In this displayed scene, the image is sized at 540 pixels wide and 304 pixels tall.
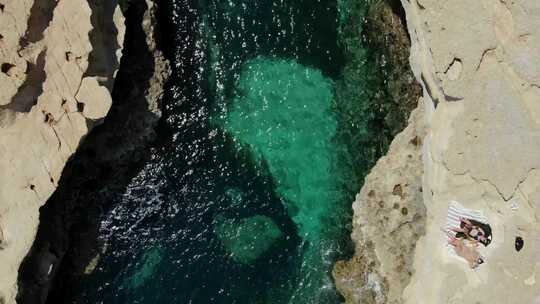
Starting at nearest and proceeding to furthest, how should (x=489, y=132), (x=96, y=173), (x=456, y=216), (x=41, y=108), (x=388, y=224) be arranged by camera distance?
(x=489, y=132) → (x=41, y=108) → (x=456, y=216) → (x=388, y=224) → (x=96, y=173)

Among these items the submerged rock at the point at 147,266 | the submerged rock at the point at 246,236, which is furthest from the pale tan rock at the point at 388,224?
the submerged rock at the point at 147,266

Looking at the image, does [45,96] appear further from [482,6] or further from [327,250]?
[482,6]

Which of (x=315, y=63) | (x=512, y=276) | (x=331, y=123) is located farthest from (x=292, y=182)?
(x=512, y=276)

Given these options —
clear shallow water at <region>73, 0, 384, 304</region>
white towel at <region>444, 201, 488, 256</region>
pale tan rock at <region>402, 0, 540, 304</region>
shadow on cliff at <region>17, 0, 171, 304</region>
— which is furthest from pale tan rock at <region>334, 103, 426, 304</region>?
shadow on cliff at <region>17, 0, 171, 304</region>

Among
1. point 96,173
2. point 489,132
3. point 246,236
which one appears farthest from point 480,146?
point 96,173

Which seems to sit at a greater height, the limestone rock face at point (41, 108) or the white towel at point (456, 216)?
the limestone rock face at point (41, 108)

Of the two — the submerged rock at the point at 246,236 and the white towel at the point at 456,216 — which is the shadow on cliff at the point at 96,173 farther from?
the white towel at the point at 456,216

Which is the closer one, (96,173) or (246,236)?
(96,173)

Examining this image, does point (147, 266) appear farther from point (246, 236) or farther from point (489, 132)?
point (489, 132)
